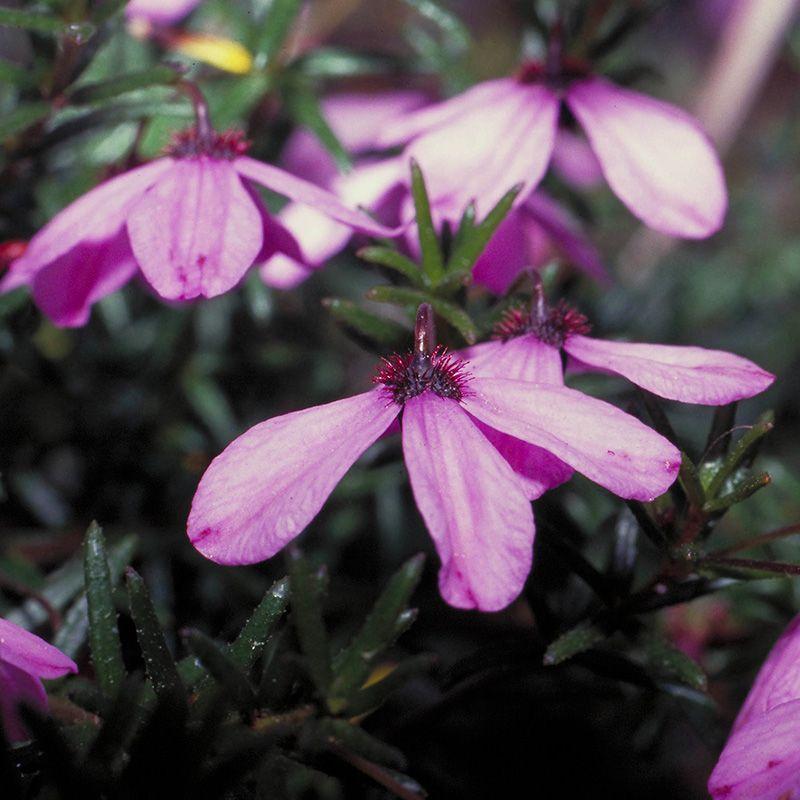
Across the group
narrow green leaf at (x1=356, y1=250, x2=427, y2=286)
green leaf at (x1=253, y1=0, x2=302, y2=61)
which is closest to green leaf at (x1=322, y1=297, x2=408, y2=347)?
narrow green leaf at (x1=356, y1=250, x2=427, y2=286)

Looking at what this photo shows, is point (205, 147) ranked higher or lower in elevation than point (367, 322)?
higher

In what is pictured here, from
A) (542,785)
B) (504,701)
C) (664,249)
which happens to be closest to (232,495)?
(504,701)

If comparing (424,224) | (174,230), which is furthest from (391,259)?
(174,230)

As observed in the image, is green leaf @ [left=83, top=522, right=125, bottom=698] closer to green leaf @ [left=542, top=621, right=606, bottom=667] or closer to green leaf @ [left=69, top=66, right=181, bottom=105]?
green leaf @ [left=542, top=621, right=606, bottom=667]

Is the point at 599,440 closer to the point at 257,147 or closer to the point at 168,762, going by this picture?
the point at 168,762

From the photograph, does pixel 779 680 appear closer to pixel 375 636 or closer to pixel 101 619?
pixel 375 636

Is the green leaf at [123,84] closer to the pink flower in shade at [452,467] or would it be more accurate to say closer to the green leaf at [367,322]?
the green leaf at [367,322]
